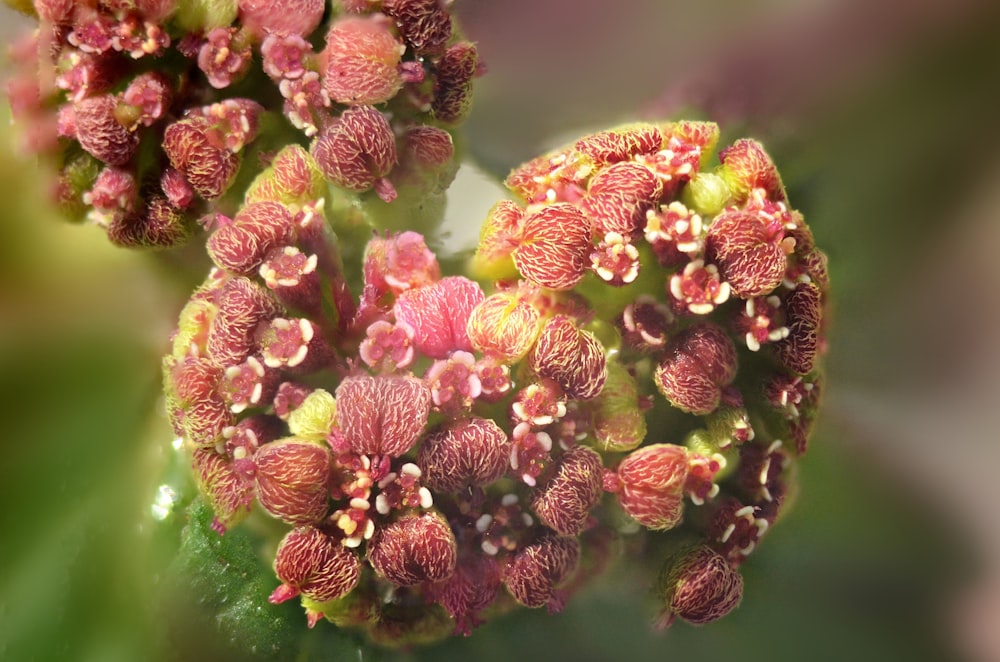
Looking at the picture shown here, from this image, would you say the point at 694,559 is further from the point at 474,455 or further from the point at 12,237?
the point at 12,237

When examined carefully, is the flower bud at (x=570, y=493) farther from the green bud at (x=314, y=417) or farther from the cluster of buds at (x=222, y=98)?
the cluster of buds at (x=222, y=98)

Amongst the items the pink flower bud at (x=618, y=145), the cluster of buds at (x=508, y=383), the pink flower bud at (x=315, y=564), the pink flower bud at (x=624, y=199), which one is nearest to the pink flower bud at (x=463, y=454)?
the cluster of buds at (x=508, y=383)

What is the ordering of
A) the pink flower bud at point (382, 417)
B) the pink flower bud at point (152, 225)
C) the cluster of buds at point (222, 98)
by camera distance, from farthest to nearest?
the pink flower bud at point (152, 225) → the cluster of buds at point (222, 98) → the pink flower bud at point (382, 417)

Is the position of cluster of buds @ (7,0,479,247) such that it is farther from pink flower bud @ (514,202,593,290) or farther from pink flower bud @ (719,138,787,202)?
pink flower bud @ (719,138,787,202)

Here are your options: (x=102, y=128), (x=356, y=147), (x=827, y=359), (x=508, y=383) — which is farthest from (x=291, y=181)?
(x=827, y=359)

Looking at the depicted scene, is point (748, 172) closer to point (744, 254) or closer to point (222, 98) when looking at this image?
point (744, 254)

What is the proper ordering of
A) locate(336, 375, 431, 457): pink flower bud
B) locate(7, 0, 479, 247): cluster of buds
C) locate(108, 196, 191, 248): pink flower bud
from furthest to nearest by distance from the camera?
locate(108, 196, 191, 248): pink flower bud, locate(7, 0, 479, 247): cluster of buds, locate(336, 375, 431, 457): pink flower bud

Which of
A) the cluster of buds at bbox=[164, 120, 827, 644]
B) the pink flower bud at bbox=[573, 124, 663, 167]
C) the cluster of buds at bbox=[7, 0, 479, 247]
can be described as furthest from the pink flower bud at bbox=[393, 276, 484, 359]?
the pink flower bud at bbox=[573, 124, 663, 167]
